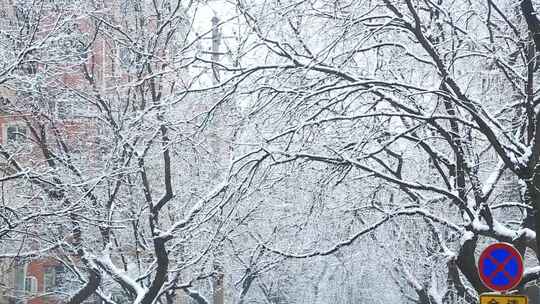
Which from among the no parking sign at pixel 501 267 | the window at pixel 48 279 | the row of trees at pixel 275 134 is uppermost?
the window at pixel 48 279

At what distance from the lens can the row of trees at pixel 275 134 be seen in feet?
35.2

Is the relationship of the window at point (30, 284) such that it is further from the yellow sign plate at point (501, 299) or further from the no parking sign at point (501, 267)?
the yellow sign plate at point (501, 299)

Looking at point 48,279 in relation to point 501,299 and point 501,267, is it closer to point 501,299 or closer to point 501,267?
point 501,267

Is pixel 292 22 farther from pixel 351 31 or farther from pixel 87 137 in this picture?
pixel 87 137

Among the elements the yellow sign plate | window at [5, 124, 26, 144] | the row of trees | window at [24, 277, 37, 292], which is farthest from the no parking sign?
window at [24, 277, 37, 292]

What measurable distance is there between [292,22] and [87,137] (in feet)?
23.4

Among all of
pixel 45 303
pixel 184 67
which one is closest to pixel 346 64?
pixel 184 67

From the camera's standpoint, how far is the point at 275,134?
428 inches

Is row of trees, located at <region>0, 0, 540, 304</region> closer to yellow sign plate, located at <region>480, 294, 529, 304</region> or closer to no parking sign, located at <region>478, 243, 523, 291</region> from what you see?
no parking sign, located at <region>478, 243, 523, 291</region>

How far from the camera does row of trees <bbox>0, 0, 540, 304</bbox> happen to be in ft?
35.2

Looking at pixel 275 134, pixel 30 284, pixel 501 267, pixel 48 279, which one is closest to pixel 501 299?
pixel 501 267

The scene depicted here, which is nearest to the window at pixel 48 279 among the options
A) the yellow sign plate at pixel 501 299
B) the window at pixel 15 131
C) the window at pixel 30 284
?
the window at pixel 30 284

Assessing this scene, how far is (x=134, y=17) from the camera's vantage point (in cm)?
1554

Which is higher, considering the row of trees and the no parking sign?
the row of trees
